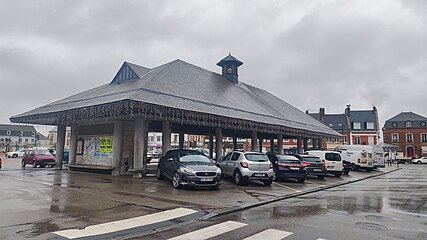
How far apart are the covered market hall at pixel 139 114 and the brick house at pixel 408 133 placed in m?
54.4

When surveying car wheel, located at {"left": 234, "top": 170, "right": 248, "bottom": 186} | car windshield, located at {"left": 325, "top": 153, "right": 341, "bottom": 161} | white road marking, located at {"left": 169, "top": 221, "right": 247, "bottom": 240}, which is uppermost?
car windshield, located at {"left": 325, "top": 153, "right": 341, "bottom": 161}

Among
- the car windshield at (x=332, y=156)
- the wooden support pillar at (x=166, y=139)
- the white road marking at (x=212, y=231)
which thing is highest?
the wooden support pillar at (x=166, y=139)

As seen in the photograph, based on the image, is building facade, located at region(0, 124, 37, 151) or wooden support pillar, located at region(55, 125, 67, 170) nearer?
wooden support pillar, located at region(55, 125, 67, 170)

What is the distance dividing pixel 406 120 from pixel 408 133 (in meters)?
3.14

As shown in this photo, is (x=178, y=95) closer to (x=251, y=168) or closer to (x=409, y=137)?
(x=251, y=168)

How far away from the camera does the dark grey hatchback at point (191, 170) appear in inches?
469

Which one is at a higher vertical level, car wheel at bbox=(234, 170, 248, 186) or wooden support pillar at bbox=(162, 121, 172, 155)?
wooden support pillar at bbox=(162, 121, 172, 155)

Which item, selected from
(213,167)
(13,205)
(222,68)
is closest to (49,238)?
(13,205)

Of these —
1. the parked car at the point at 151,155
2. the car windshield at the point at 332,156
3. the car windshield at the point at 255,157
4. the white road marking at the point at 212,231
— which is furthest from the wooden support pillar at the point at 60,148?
the white road marking at the point at 212,231

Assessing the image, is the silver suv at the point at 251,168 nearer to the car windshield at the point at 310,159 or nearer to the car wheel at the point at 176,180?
the car wheel at the point at 176,180

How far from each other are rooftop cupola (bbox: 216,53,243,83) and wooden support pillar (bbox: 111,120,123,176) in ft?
52.0

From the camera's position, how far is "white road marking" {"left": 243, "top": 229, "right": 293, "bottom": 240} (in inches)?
227

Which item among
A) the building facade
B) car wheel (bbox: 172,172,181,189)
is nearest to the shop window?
car wheel (bbox: 172,172,181,189)

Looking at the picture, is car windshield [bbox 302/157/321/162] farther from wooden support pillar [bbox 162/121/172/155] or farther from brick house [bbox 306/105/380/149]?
brick house [bbox 306/105/380/149]
